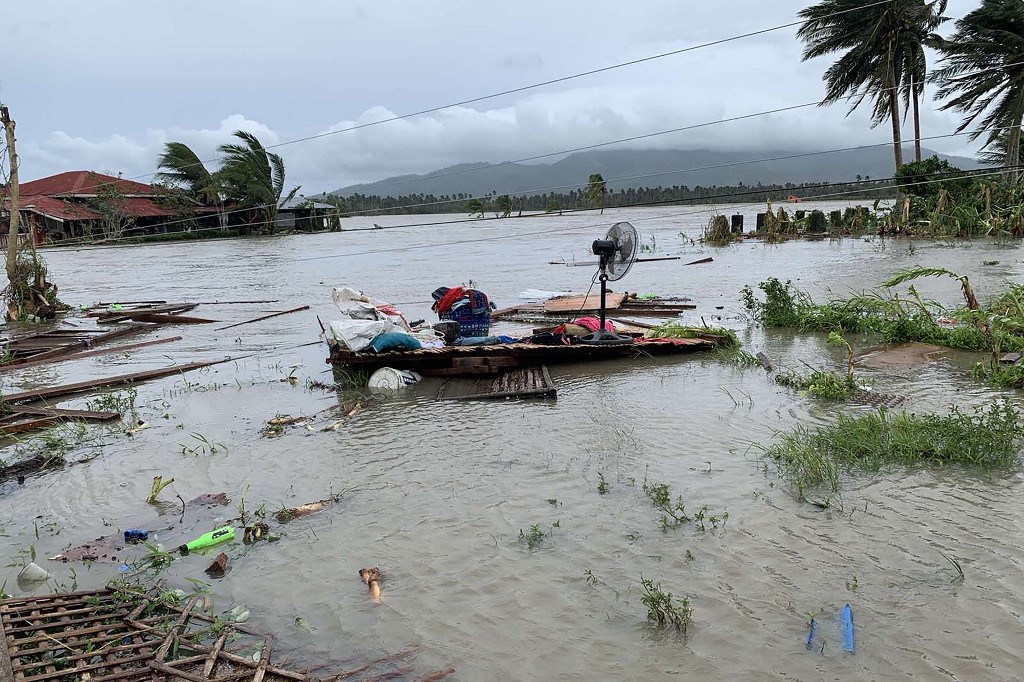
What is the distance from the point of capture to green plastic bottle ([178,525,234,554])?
4.66 metres

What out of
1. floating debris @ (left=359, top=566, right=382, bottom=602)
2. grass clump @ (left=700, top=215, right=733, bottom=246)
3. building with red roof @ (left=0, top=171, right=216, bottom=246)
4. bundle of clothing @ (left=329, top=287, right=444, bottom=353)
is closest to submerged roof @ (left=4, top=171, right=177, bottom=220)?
building with red roof @ (left=0, top=171, right=216, bottom=246)

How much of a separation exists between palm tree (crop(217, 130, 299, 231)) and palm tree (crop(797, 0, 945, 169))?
1120 inches

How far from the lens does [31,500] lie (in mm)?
5648

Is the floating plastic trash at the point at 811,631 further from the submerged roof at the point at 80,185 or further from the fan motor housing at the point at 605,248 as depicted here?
the submerged roof at the point at 80,185

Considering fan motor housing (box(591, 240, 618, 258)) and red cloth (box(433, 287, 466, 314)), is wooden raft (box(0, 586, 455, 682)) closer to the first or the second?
red cloth (box(433, 287, 466, 314))

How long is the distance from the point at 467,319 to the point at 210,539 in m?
5.70

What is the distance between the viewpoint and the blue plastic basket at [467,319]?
10016mm

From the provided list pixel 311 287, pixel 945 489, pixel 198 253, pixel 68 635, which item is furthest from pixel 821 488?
pixel 198 253

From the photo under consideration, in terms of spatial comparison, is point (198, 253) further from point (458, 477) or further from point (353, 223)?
point (458, 477)

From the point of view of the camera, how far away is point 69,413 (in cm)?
757

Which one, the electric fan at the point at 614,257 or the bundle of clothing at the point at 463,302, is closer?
the electric fan at the point at 614,257

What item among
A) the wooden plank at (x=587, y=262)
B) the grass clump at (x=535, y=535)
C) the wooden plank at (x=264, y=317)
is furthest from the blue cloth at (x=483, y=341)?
the wooden plank at (x=587, y=262)

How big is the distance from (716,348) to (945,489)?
4.68m

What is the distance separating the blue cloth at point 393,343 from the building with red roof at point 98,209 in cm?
3595
